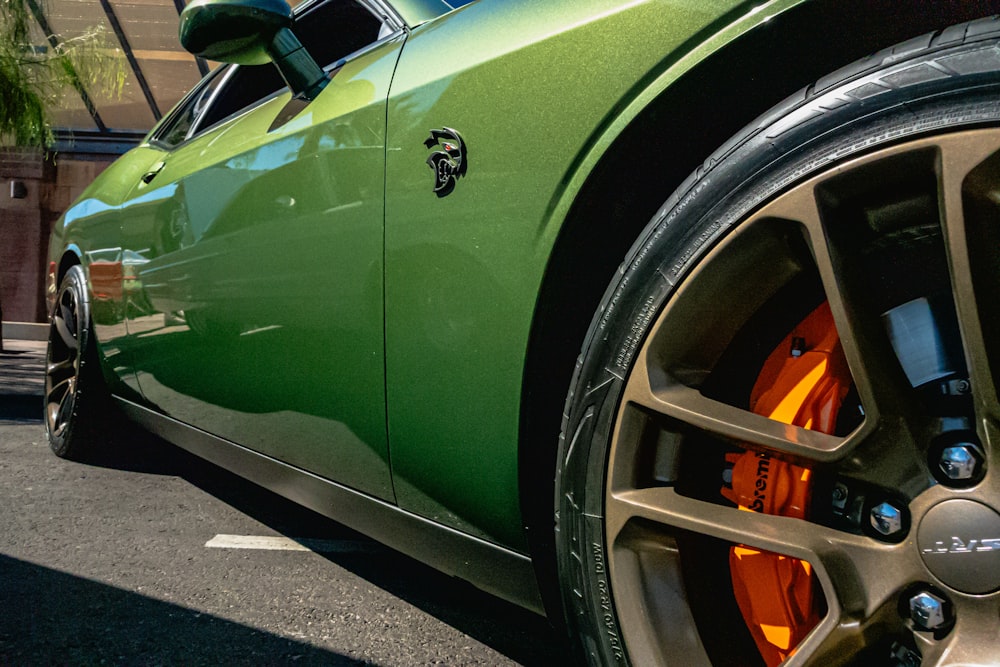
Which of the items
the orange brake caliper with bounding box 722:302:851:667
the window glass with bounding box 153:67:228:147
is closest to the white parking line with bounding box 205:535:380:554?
the window glass with bounding box 153:67:228:147

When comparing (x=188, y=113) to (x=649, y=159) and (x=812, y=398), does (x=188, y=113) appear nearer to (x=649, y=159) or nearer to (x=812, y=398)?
(x=649, y=159)

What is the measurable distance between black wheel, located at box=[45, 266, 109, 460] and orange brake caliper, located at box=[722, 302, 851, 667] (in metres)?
2.82

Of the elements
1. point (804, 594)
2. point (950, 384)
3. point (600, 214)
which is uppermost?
point (600, 214)

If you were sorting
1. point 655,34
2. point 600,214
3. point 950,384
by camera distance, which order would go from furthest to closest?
point 600,214 → point 655,34 → point 950,384

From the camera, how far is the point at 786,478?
101 centimetres

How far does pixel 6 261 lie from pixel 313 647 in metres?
16.2

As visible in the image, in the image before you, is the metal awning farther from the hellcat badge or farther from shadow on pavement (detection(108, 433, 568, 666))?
the hellcat badge

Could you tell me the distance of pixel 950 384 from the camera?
881mm

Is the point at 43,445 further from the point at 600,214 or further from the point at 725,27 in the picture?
the point at 725,27

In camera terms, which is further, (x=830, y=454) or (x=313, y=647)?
(x=313, y=647)

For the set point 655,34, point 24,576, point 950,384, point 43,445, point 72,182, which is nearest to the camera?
point 950,384

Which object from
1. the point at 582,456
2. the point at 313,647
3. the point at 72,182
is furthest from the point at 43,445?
the point at 72,182

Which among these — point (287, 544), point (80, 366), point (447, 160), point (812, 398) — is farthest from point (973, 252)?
point (80, 366)

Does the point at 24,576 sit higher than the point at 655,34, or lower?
lower
